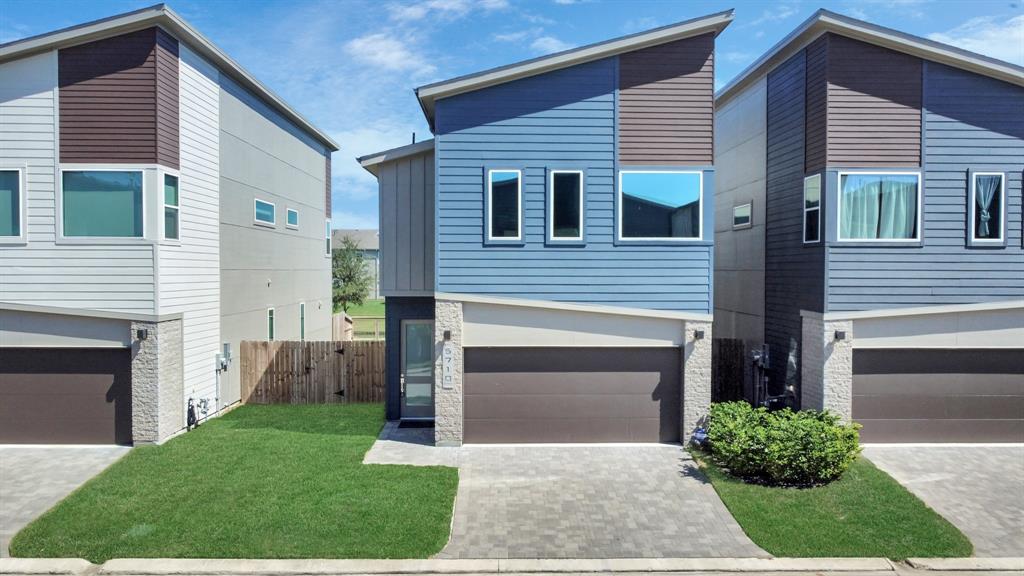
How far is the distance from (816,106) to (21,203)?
46.3ft

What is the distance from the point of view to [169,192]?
1206cm

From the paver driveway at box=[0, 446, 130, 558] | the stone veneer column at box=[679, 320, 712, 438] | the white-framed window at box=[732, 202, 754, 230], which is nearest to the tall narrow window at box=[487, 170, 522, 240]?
the stone veneer column at box=[679, 320, 712, 438]

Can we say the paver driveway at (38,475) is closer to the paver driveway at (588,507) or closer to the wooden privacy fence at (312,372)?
the wooden privacy fence at (312,372)

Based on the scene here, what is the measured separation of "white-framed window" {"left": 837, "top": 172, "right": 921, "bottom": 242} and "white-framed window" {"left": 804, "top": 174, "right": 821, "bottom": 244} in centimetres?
37

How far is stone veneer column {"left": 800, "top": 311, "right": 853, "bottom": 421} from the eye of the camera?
457 inches

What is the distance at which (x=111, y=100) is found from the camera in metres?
11.6

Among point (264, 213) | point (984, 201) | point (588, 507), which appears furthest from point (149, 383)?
point (984, 201)

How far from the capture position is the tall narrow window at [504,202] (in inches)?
463

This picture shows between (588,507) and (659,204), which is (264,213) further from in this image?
(588,507)

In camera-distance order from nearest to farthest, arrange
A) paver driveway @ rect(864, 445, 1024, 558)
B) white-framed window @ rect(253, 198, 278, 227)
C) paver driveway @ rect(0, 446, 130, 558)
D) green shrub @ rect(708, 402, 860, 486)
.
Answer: paver driveway @ rect(864, 445, 1024, 558) → paver driveway @ rect(0, 446, 130, 558) → green shrub @ rect(708, 402, 860, 486) → white-framed window @ rect(253, 198, 278, 227)

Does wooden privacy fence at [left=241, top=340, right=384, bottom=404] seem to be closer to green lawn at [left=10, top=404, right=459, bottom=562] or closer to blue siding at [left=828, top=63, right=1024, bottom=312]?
green lawn at [left=10, top=404, right=459, bottom=562]

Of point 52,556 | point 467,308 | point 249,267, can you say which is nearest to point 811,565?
point 467,308

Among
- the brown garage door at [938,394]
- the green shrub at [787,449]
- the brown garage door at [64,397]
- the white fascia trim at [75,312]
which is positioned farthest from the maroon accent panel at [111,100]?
the brown garage door at [938,394]

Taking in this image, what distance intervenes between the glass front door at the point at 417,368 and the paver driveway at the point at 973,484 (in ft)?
27.0
